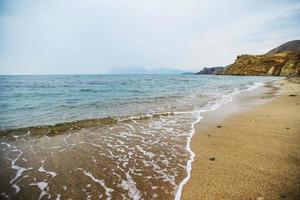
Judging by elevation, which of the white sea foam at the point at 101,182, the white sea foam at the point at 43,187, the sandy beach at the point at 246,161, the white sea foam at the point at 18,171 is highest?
the sandy beach at the point at 246,161

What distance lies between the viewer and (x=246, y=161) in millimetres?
5266

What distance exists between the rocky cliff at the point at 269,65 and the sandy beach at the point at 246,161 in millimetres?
98900

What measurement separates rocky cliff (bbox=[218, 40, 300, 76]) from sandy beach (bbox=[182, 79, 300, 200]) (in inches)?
3894

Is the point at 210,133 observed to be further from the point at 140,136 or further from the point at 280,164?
the point at 280,164

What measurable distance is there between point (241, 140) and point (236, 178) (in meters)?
2.93

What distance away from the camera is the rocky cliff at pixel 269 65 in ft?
306

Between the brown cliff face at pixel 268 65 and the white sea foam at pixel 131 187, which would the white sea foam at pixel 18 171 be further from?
the brown cliff face at pixel 268 65

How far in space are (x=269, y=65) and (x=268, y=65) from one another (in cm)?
83

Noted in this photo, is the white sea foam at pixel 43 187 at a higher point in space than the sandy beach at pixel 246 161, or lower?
lower

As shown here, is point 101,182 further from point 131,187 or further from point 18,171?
point 18,171

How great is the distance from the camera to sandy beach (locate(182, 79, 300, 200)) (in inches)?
154

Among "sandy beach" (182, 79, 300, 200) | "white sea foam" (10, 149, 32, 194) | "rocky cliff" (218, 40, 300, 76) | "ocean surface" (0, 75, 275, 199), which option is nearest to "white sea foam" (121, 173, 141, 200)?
"ocean surface" (0, 75, 275, 199)

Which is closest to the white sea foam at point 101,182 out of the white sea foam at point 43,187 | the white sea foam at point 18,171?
the white sea foam at point 43,187

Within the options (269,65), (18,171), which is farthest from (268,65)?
(18,171)
